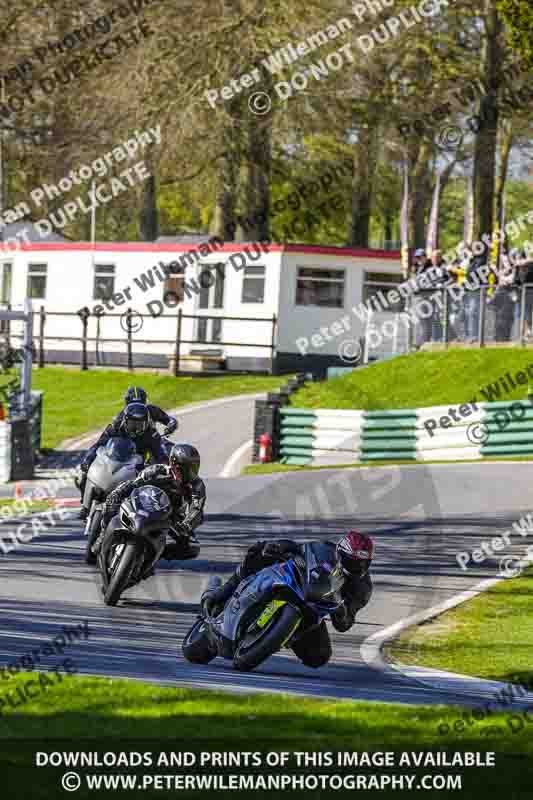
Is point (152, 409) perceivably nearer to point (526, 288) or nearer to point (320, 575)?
point (320, 575)

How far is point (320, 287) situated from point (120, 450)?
82.8 feet

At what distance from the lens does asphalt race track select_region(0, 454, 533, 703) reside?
28.7 feet

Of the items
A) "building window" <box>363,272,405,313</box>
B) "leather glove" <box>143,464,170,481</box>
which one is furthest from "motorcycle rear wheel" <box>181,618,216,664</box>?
"building window" <box>363,272,405,313</box>

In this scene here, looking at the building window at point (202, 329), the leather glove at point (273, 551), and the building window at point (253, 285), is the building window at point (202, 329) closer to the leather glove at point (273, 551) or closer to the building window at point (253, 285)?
the building window at point (253, 285)

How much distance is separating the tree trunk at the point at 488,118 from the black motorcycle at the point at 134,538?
2289 centimetres

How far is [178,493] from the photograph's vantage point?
12.1 meters

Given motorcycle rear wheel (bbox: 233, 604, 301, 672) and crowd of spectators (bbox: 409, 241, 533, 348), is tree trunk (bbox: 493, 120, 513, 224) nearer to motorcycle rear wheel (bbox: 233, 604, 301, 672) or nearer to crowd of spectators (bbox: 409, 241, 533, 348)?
crowd of spectators (bbox: 409, 241, 533, 348)

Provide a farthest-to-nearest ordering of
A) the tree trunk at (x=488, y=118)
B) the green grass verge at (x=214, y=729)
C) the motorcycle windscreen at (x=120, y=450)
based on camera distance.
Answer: the tree trunk at (x=488, y=118) → the motorcycle windscreen at (x=120, y=450) → the green grass verge at (x=214, y=729)

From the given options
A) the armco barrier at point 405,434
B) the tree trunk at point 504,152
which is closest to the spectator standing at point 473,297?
the armco barrier at point 405,434

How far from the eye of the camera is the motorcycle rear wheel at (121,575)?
10852 millimetres

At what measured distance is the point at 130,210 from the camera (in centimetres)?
5684

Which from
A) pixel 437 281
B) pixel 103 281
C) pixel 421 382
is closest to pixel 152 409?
pixel 421 382

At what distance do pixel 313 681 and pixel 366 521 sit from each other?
9.09 meters

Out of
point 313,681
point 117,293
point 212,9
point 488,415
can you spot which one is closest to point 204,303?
point 117,293
